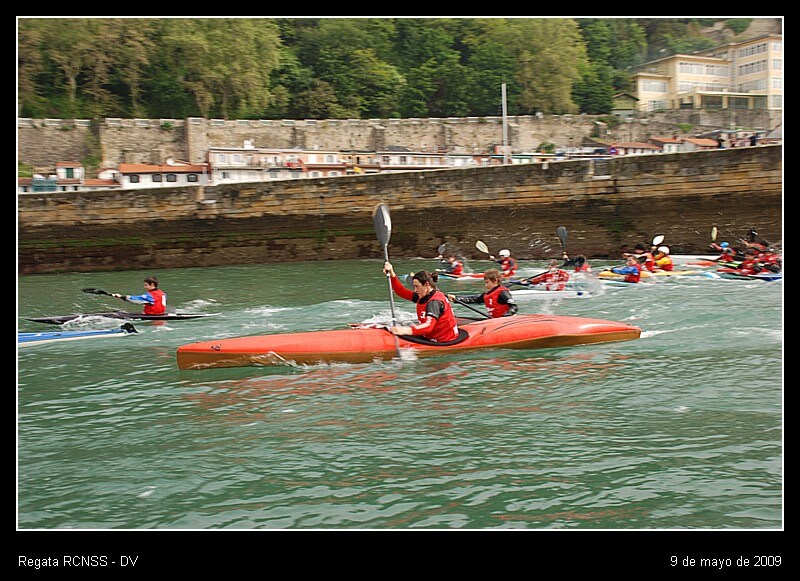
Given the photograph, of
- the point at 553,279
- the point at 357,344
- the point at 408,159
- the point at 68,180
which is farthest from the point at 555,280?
the point at 408,159

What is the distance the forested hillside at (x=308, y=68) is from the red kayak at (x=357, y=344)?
38.9 m

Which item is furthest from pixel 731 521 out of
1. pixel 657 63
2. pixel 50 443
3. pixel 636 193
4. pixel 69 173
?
pixel 657 63

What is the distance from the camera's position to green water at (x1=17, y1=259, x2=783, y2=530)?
519 cm

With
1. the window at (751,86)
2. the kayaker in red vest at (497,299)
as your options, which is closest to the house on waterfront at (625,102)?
the window at (751,86)

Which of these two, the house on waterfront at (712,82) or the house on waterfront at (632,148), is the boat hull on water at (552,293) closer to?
the house on waterfront at (632,148)

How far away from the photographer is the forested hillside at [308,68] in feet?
149

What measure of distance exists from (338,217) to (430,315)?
14.2 metres

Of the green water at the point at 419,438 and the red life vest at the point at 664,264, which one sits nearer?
the green water at the point at 419,438

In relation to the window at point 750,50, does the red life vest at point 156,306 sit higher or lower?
lower

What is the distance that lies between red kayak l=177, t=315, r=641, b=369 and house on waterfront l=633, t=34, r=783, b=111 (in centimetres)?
5312

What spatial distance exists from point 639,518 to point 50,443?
4.59m

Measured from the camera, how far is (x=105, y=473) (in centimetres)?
595

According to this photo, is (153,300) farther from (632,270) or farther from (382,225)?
(632,270)

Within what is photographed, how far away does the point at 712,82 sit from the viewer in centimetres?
6131
